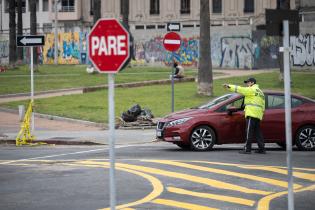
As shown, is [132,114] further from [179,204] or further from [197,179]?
[179,204]

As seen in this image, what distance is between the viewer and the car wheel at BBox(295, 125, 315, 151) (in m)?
17.9

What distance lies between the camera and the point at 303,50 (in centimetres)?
4888

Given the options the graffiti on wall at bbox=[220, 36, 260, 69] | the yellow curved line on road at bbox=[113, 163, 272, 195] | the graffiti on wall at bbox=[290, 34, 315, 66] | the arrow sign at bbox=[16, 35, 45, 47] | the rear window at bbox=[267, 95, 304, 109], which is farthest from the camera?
the graffiti on wall at bbox=[220, 36, 260, 69]

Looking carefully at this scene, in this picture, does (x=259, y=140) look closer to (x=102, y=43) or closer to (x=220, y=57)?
(x=102, y=43)

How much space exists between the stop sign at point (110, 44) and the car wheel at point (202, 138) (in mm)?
9856

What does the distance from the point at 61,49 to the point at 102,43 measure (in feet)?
220

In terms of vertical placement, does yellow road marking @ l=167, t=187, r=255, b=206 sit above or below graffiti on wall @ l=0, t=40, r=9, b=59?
below

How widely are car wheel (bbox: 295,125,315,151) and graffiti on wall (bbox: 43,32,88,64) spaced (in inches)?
2149

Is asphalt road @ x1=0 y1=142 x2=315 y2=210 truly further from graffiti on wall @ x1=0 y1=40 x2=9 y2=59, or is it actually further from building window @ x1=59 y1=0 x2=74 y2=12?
building window @ x1=59 y1=0 x2=74 y2=12

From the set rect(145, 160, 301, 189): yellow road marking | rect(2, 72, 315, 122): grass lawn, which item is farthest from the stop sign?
rect(2, 72, 315, 122): grass lawn

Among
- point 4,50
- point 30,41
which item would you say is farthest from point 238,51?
point 30,41

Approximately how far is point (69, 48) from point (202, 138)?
56883 millimetres

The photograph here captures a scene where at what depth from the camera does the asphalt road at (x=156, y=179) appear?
1118 centimetres

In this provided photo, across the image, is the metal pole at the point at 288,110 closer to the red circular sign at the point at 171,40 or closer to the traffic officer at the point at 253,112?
the traffic officer at the point at 253,112
